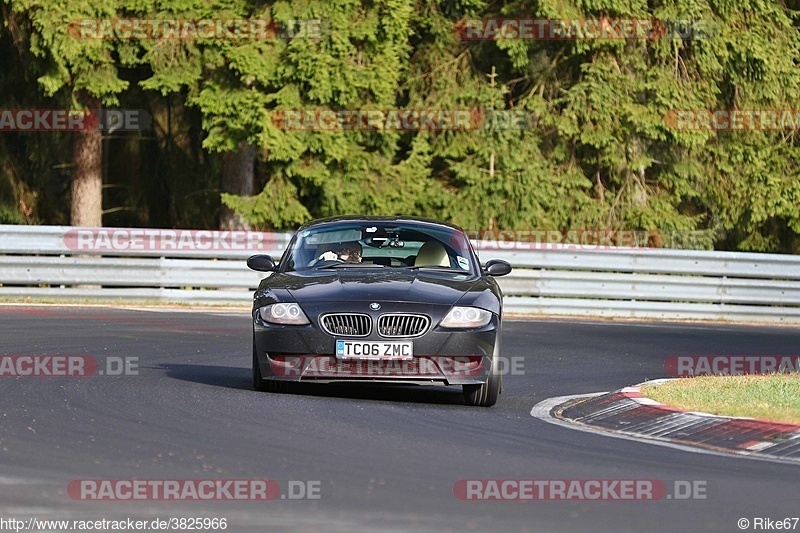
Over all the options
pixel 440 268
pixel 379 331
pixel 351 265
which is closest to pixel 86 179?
pixel 351 265

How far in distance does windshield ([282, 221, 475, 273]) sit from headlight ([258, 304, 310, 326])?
3.62 ft

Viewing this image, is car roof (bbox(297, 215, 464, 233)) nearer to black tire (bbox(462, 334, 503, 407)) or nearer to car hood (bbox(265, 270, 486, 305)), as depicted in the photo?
car hood (bbox(265, 270, 486, 305))

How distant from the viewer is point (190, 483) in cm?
751

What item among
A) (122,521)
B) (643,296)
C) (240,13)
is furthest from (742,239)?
(122,521)

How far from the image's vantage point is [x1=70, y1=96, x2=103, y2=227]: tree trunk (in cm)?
2858

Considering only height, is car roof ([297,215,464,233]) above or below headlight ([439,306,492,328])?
above

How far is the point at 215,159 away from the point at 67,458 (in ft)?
80.5

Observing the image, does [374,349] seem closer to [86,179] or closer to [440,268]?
[440,268]

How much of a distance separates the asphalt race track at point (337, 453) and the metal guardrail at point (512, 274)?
7.16 meters

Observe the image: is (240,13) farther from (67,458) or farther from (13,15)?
(67,458)

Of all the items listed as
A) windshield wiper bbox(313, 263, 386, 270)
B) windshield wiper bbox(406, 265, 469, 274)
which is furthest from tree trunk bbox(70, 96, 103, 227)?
windshield wiper bbox(406, 265, 469, 274)

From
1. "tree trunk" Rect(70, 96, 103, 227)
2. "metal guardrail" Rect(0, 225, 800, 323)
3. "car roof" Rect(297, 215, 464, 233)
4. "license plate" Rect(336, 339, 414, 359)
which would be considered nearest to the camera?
"license plate" Rect(336, 339, 414, 359)

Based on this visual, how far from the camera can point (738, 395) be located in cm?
1205

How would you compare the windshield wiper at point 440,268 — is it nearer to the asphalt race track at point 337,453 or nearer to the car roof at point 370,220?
the car roof at point 370,220
